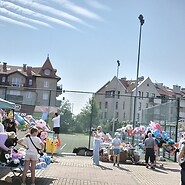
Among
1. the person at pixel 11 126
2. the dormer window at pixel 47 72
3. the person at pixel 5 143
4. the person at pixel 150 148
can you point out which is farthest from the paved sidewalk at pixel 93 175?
the dormer window at pixel 47 72

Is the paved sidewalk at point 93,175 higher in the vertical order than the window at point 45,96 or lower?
lower

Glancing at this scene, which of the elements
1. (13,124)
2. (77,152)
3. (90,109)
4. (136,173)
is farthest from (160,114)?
(13,124)

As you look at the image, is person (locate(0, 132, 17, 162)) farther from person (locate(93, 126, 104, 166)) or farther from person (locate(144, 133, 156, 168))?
person (locate(144, 133, 156, 168))

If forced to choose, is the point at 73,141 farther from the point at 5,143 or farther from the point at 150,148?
the point at 5,143

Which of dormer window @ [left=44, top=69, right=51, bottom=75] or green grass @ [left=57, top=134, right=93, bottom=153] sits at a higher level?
dormer window @ [left=44, top=69, right=51, bottom=75]

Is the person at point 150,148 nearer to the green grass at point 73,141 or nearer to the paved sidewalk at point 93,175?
the paved sidewalk at point 93,175

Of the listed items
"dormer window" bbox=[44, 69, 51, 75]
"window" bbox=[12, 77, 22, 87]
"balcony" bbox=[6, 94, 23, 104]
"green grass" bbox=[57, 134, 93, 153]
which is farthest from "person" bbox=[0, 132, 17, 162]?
"dormer window" bbox=[44, 69, 51, 75]

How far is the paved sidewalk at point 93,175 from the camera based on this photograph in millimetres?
12352

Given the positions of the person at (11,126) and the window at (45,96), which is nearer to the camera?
the person at (11,126)

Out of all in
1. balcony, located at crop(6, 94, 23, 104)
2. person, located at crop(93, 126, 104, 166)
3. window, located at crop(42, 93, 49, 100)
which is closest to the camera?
person, located at crop(93, 126, 104, 166)

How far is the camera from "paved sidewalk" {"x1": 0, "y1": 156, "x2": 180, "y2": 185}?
12.4m

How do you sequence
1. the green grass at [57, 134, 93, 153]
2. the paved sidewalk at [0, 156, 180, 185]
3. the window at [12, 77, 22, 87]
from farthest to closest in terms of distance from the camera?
the window at [12, 77, 22, 87]
the green grass at [57, 134, 93, 153]
the paved sidewalk at [0, 156, 180, 185]

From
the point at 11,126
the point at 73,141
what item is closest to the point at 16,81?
the point at 73,141

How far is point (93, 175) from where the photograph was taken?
14.0 metres
